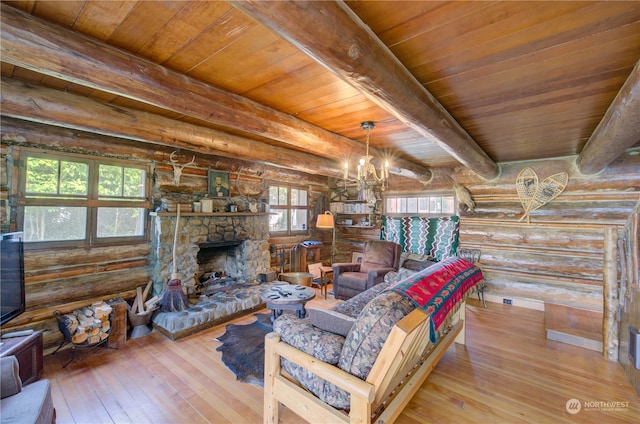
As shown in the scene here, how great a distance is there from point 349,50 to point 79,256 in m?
4.06

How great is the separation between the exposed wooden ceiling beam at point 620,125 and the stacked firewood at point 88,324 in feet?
16.5

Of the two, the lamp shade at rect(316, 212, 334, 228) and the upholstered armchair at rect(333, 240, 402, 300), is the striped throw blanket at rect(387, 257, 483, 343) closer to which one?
the upholstered armchair at rect(333, 240, 402, 300)

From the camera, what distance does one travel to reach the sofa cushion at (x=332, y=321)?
6.17ft

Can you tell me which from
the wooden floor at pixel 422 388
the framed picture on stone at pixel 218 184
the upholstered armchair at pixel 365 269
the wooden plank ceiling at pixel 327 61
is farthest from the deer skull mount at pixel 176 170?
the upholstered armchair at pixel 365 269

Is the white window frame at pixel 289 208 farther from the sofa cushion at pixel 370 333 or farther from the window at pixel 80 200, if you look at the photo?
the sofa cushion at pixel 370 333

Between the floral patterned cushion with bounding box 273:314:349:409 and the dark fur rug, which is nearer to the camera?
the floral patterned cushion with bounding box 273:314:349:409

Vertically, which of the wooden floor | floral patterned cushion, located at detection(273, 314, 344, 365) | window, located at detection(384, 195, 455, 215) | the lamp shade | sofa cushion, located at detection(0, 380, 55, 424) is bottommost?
the wooden floor

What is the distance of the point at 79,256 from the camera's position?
3412mm

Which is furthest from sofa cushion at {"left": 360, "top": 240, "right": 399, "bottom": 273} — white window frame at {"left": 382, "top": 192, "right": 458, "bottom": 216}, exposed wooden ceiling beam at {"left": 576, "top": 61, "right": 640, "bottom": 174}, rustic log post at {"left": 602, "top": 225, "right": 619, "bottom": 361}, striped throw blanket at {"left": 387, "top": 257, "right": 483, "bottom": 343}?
exposed wooden ceiling beam at {"left": 576, "top": 61, "right": 640, "bottom": 174}

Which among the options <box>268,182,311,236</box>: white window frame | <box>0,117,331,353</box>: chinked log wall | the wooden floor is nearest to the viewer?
the wooden floor

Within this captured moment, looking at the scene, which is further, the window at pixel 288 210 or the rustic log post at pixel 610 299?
the window at pixel 288 210

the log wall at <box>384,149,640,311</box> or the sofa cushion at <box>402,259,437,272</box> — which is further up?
the log wall at <box>384,149,640,311</box>

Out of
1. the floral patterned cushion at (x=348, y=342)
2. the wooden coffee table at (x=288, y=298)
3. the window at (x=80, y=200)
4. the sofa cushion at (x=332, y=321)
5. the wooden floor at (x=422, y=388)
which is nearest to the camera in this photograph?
the floral patterned cushion at (x=348, y=342)

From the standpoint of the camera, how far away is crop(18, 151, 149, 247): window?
3.11 metres
